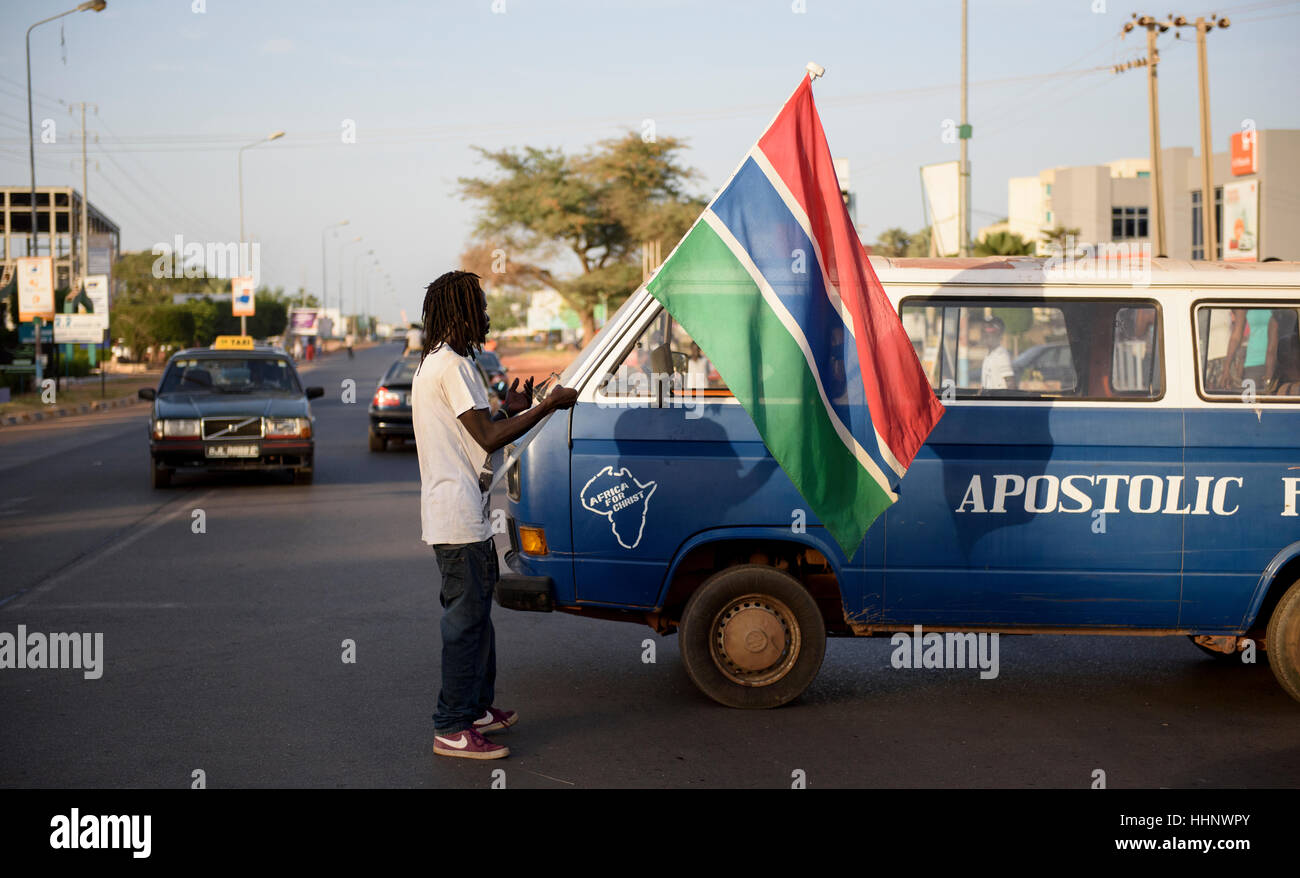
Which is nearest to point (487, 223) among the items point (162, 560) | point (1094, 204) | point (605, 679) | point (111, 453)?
point (1094, 204)

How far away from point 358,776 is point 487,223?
57715 millimetres

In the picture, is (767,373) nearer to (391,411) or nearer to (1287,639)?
(1287,639)

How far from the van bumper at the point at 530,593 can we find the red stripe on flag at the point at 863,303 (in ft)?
5.74

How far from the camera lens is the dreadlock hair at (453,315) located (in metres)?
5.37

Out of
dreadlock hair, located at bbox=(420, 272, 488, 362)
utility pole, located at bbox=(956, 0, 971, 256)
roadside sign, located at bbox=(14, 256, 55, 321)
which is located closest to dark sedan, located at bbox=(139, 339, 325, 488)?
dreadlock hair, located at bbox=(420, 272, 488, 362)

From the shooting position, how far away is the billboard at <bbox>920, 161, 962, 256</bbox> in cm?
3838

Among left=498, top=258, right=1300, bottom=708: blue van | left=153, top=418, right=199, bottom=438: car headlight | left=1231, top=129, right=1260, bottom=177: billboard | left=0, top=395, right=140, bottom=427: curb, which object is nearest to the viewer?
left=498, top=258, right=1300, bottom=708: blue van

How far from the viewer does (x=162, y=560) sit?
10.3 meters

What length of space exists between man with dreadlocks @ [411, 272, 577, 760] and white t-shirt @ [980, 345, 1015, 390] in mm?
2048

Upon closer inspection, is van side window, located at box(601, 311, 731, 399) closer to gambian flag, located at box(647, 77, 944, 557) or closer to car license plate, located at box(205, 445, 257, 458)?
gambian flag, located at box(647, 77, 944, 557)

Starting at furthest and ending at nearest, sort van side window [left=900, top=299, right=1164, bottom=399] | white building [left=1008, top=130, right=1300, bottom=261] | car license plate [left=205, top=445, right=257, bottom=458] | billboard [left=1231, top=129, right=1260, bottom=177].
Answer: billboard [left=1231, top=129, right=1260, bottom=177], white building [left=1008, top=130, right=1300, bottom=261], car license plate [left=205, top=445, right=257, bottom=458], van side window [left=900, top=299, right=1164, bottom=399]
